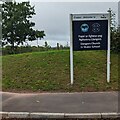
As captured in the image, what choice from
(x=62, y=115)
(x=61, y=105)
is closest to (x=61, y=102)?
(x=61, y=105)

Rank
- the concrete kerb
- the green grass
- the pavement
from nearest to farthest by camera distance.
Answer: the concrete kerb → the pavement → the green grass

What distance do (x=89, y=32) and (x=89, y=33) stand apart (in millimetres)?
32

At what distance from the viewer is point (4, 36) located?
108ft

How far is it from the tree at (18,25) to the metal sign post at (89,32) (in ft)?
73.6

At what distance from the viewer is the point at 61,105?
7.82 metres

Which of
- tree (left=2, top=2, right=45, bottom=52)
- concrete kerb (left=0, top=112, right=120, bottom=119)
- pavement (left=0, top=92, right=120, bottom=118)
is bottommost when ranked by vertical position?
concrete kerb (left=0, top=112, right=120, bottom=119)

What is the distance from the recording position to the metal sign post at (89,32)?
1063 cm

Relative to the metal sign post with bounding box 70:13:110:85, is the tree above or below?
above

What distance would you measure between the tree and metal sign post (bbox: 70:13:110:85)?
22.4 meters

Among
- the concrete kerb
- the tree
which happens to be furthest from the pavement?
the tree

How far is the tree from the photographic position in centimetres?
3316

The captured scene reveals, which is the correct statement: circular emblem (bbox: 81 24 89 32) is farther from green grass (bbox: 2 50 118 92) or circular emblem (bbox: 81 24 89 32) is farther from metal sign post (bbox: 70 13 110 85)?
green grass (bbox: 2 50 118 92)

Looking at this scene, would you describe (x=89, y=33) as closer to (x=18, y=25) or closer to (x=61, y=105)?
(x=61, y=105)

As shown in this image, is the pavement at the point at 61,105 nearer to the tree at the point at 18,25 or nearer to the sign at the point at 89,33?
the sign at the point at 89,33
